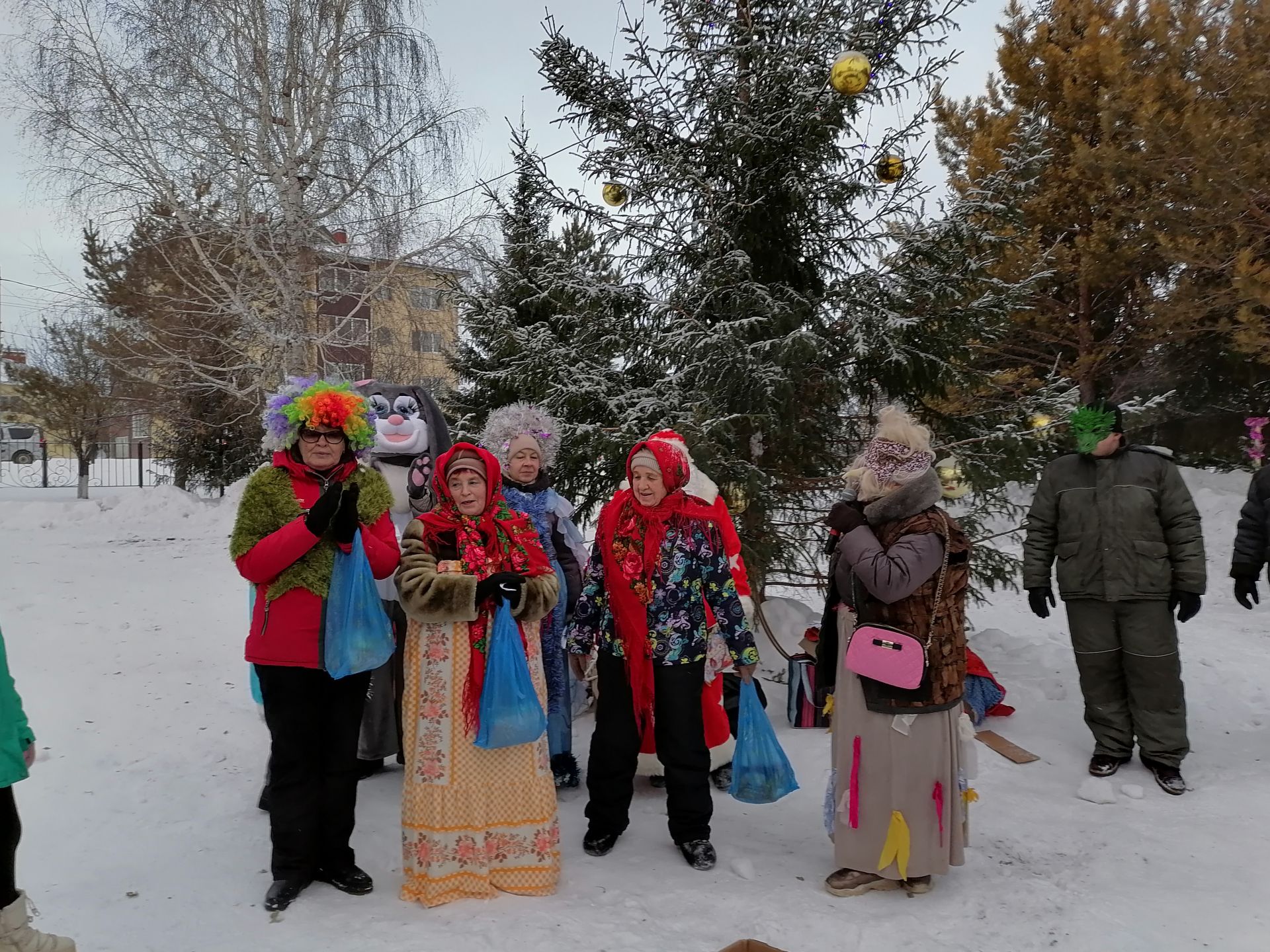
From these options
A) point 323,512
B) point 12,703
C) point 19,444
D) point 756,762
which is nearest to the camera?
point 12,703

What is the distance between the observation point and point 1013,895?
11.2 feet

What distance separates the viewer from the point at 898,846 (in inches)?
130

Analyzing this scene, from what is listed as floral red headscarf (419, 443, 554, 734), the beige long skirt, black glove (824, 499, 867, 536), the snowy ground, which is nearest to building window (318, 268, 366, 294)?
the snowy ground

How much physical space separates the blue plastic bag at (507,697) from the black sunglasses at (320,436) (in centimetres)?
97

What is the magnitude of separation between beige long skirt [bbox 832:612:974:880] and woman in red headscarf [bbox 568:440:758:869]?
0.62 metres

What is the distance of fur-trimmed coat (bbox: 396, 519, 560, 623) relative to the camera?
10.6ft

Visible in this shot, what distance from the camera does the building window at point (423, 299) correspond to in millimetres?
14680

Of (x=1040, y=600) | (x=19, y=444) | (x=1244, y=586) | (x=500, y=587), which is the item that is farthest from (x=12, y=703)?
(x=19, y=444)

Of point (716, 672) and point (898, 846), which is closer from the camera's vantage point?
point (898, 846)

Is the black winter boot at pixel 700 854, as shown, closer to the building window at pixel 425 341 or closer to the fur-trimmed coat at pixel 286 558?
the fur-trimmed coat at pixel 286 558

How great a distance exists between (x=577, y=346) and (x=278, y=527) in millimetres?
3065

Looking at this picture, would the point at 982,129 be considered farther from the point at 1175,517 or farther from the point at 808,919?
the point at 808,919

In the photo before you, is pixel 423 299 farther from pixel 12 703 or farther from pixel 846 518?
pixel 12 703

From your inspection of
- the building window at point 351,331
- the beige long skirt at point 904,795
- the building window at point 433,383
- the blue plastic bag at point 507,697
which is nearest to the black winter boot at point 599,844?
the blue plastic bag at point 507,697
